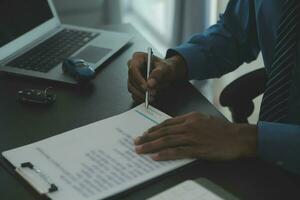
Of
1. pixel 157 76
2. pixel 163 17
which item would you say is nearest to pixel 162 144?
pixel 157 76

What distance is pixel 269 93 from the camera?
1098 mm

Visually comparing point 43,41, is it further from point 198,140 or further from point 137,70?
point 198,140

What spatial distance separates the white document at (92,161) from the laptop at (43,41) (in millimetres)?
272

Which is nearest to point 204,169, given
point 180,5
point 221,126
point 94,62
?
point 221,126

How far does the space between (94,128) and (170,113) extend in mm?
176

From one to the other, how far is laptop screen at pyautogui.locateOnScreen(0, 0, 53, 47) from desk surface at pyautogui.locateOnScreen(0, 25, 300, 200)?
Answer: 12cm

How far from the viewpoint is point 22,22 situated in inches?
53.6

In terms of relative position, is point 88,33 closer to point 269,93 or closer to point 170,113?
point 170,113

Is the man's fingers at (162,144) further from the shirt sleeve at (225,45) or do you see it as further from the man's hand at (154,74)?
the shirt sleeve at (225,45)

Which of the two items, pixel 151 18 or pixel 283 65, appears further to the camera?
pixel 151 18

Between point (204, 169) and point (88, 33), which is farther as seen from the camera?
point (88, 33)

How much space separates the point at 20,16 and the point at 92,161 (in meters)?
0.63

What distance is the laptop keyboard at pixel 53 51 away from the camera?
128 centimetres

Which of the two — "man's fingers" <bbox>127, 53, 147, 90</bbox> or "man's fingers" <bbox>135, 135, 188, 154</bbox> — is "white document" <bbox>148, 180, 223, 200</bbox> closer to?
"man's fingers" <bbox>135, 135, 188, 154</bbox>
